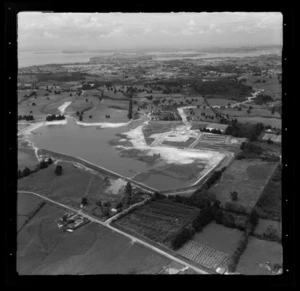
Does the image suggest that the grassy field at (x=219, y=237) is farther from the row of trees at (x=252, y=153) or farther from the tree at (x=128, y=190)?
the row of trees at (x=252, y=153)

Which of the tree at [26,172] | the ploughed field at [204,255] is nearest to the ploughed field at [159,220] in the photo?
the ploughed field at [204,255]

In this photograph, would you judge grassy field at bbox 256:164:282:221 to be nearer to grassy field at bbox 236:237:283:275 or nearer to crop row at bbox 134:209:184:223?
grassy field at bbox 236:237:283:275

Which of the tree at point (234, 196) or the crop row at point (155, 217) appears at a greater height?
the tree at point (234, 196)

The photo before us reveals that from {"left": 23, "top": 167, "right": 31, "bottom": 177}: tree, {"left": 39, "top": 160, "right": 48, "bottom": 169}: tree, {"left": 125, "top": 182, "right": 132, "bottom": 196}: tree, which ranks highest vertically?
{"left": 23, "top": 167, "right": 31, "bottom": 177}: tree

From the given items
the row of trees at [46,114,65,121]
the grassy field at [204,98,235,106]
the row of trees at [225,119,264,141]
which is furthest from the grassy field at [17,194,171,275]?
the row of trees at [225,119,264,141]

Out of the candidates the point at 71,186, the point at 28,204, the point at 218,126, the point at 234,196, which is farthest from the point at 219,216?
the point at 218,126

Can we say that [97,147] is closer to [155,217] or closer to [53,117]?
[53,117]
